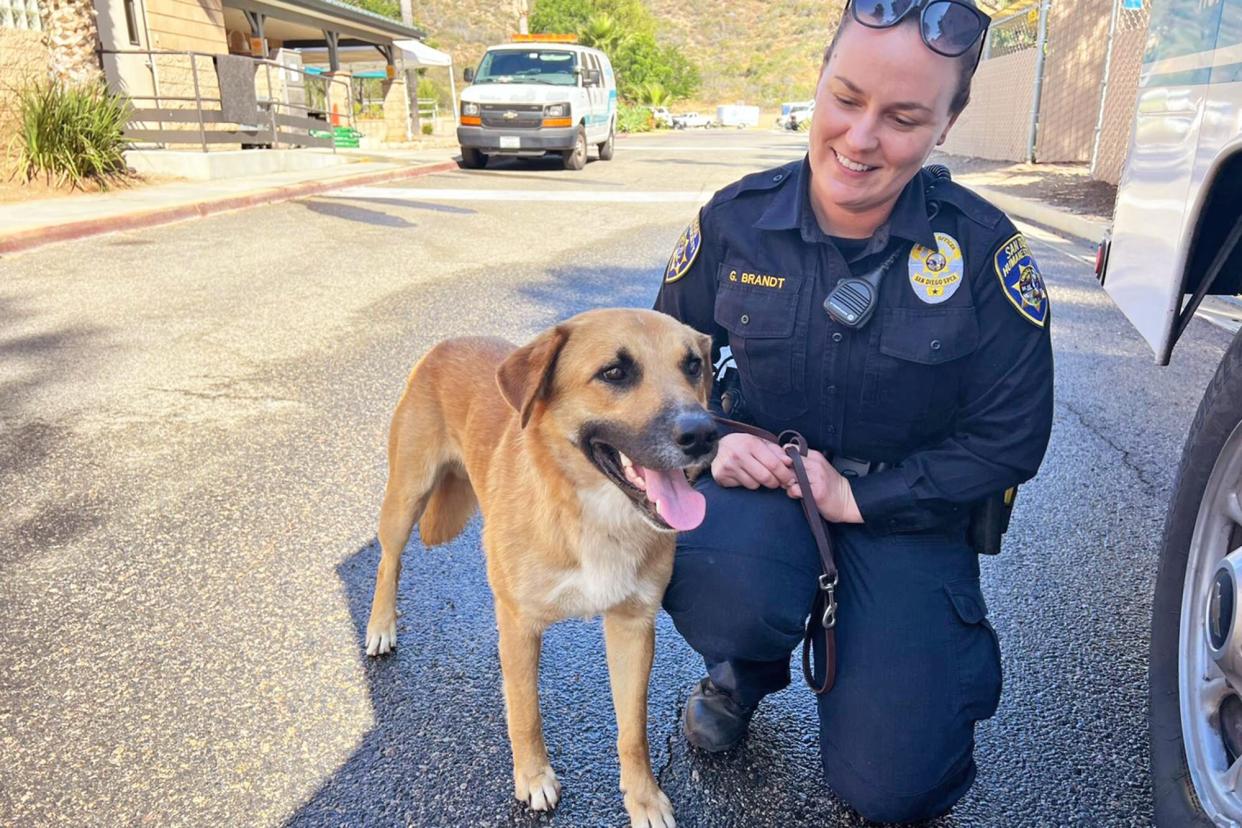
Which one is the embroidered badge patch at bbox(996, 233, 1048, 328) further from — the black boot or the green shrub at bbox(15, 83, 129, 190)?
the green shrub at bbox(15, 83, 129, 190)

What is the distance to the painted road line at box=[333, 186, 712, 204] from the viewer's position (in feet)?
45.0

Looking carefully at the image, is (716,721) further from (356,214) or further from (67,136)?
(67,136)

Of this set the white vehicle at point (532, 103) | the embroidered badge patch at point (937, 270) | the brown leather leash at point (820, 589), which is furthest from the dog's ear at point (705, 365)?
the white vehicle at point (532, 103)

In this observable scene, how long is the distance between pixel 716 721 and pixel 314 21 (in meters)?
28.1

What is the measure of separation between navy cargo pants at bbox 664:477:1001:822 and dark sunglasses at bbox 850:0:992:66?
3.95ft

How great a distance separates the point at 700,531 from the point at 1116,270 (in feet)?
5.66

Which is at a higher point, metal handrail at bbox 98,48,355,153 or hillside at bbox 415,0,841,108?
hillside at bbox 415,0,841,108

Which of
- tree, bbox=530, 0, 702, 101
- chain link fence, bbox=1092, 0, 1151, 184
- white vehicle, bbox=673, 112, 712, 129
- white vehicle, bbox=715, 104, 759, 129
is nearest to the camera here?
chain link fence, bbox=1092, 0, 1151, 184

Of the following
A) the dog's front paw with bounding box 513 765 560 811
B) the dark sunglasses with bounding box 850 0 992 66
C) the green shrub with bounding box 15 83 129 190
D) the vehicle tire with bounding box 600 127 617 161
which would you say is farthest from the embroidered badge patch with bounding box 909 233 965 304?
the vehicle tire with bounding box 600 127 617 161

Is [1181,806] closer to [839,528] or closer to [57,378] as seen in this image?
[839,528]

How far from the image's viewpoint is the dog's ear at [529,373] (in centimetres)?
228

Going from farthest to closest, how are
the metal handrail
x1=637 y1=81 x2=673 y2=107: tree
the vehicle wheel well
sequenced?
1. x1=637 y1=81 x2=673 y2=107: tree
2. the metal handrail
3. the vehicle wheel well

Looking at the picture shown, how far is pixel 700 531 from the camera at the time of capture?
8.15 feet

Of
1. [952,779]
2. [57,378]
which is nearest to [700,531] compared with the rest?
[952,779]
